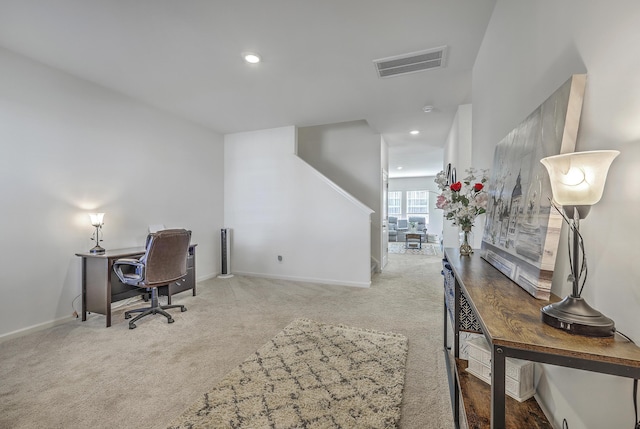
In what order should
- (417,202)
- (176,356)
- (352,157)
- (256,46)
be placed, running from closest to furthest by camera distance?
(176,356) → (256,46) → (352,157) → (417,202)

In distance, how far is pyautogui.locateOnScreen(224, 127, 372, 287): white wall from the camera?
4.32 m

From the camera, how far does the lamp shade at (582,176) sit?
70cm

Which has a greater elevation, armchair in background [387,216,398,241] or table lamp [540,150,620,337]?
table lamp [540,150,620,337]

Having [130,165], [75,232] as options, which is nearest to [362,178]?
[130,165]

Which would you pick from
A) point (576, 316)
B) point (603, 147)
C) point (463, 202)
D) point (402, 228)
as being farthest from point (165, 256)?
point (402, 228)

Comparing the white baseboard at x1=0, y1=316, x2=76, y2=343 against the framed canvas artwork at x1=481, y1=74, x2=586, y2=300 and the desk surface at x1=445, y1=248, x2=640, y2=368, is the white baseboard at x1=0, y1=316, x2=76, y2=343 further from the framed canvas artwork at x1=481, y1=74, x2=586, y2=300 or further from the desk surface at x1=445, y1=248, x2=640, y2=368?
the framed canvas artwork at x1=481, y1=74, x2=586, y2=300

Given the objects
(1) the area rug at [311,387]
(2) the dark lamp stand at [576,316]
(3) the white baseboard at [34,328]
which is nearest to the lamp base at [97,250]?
(3) the white baseboard at [34,328]

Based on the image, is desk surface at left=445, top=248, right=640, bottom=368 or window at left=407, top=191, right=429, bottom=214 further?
window at left=407, top=191, right=429, bottom=214

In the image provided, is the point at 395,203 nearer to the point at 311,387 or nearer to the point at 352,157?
the point at 352,157

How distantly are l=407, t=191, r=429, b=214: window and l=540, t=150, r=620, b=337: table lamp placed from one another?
459 inches

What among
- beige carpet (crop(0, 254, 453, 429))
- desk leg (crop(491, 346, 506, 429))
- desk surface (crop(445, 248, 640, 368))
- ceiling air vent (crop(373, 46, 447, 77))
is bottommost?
beige carpet (crop(0, 254, 453, 429))

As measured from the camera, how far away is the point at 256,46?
2416 millimetres

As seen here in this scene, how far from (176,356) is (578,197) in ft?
8.76

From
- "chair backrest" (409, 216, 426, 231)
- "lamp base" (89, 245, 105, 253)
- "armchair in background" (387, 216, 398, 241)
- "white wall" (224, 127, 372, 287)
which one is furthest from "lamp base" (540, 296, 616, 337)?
"chair backrest" (409, 216, 426, 231)
